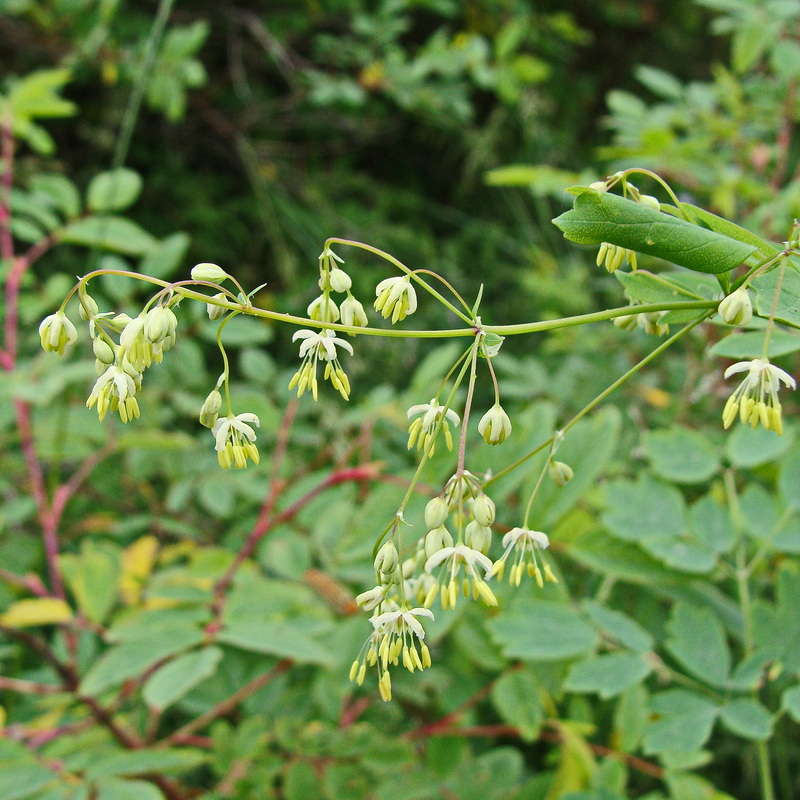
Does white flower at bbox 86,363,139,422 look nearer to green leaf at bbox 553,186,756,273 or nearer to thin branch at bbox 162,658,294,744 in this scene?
green leaf at bbox 553,186,756,273

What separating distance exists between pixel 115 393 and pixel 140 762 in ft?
2.12

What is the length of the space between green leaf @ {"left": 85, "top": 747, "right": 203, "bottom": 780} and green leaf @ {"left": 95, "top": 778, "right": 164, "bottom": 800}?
0.04ft

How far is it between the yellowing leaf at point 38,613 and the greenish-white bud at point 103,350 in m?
0.75

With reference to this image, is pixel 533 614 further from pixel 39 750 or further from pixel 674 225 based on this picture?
pixel 39 750

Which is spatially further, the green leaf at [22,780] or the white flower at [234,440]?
the green leaf at [22,780]

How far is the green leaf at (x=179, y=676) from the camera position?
3.47ft

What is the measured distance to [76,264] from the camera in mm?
2693

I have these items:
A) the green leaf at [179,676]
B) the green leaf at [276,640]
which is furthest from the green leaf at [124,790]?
the green leaf at [276,640]

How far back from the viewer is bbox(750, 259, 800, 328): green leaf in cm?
67

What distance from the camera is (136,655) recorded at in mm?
1131

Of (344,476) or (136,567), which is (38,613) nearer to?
(136,567)

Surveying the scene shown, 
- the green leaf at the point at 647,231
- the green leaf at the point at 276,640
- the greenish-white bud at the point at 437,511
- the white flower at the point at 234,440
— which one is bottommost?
the green leaf at the point at 276,640

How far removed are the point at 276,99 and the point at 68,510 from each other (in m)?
1.92

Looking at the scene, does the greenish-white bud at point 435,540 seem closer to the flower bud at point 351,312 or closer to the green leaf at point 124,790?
the flower bud at point 351,312
